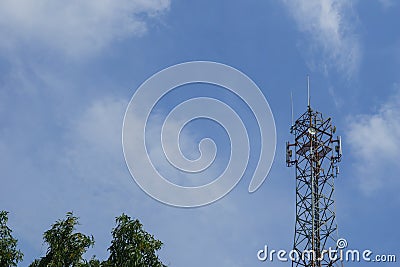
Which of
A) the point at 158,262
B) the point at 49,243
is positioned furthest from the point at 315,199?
the point at 49,243

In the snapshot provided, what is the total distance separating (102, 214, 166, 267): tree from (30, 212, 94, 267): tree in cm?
62

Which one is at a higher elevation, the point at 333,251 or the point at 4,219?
the point at 333,251

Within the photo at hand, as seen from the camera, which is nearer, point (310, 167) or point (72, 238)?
point (72, 238)

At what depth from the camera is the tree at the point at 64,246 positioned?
1382 cm

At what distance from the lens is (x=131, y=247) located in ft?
46.3

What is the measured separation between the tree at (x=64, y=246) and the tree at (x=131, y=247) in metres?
0.62

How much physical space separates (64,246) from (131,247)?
5.23 feet

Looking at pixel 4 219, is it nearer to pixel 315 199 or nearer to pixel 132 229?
pixel 132 229

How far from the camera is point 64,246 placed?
46.0 ft

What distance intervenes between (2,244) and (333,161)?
14.0 meters

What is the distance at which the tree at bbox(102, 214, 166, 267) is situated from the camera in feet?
45.9

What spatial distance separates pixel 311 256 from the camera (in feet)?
72.8

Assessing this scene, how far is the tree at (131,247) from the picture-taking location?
14.0 meters

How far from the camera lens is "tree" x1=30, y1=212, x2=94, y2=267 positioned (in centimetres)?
1382
